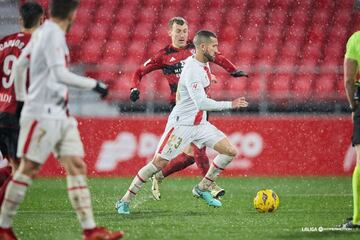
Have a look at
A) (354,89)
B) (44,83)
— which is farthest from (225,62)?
(44,83)

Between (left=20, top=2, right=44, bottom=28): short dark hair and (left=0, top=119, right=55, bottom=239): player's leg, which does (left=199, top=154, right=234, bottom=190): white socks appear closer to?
(left=20, top=2, right=44, bottom=28): short dark hair

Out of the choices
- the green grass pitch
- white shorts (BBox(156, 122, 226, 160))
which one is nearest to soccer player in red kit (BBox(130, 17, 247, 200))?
the green grass pitch

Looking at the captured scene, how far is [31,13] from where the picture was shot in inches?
314

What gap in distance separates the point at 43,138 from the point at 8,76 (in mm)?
1686

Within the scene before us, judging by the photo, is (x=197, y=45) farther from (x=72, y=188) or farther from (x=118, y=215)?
(x=72, y=188)

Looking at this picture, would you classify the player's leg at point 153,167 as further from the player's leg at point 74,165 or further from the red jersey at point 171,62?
the player's leg at point 74,165

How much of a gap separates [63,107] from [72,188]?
23.3 inches

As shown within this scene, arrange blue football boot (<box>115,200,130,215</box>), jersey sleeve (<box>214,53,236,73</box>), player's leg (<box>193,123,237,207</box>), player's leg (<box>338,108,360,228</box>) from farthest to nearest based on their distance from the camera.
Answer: jersey sleeve (<box>214,53,236,73</box>), player's leg (<box>193,123,237,207</box>), blue football boot (<box>115,200,130,215</box>), player's leg (<box>338,108,360,228</box>)

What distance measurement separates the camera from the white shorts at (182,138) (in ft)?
32.5

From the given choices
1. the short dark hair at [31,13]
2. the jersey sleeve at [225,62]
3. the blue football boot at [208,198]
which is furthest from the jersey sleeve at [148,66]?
the short dark hair at [31,13]

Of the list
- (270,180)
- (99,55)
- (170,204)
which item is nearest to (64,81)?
(170,204)

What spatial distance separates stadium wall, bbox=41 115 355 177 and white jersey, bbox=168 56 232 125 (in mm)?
4805

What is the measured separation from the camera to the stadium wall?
15117 millimetres

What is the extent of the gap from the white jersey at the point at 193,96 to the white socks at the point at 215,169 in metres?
0.47
